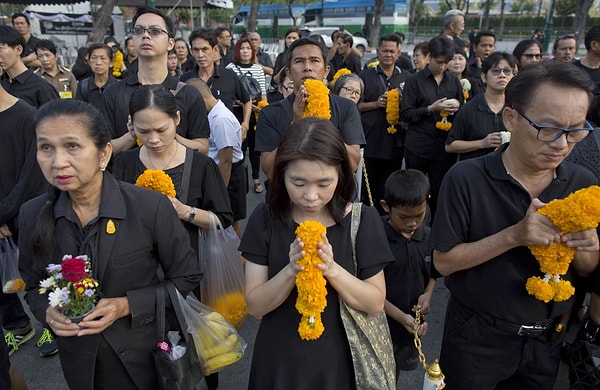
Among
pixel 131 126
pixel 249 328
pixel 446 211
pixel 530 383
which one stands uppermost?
pixel 131 126

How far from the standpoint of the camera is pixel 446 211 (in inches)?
74.7

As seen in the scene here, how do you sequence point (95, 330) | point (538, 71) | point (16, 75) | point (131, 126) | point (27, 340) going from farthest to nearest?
point (16, 75) < point (27, 340) < point (131, 126) < point (95, 330) < point (538, 71)

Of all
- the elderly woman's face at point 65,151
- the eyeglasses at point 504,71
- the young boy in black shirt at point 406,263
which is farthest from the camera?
the eyeglasses at point 504,71

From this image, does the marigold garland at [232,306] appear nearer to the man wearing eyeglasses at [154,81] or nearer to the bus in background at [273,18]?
the man wearing eyeglasses at [154,81]

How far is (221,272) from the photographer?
2770mm

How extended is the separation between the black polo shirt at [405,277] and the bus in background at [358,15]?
119 feet

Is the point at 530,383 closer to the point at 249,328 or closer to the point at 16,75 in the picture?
the point at 249,328

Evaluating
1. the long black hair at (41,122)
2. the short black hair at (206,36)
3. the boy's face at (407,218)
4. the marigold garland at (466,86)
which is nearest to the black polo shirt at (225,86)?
the short black hair at (206,36)

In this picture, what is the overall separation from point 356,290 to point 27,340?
313 cm

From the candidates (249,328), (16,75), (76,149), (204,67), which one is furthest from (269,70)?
(76,149)

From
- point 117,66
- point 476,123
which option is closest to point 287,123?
point 476,123

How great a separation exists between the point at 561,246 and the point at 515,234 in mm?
175

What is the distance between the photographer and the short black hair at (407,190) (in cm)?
268

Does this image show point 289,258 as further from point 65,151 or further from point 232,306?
point 232,306
